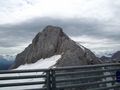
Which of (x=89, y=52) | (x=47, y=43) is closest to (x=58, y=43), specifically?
(x=47, y=43)

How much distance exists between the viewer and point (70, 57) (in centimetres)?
2478

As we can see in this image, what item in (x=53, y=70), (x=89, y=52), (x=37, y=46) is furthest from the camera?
(x=37, y=46)

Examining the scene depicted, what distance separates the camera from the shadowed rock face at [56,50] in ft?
81.7

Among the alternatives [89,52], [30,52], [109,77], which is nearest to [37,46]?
[30,52]

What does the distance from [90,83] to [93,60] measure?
1398 centimetres

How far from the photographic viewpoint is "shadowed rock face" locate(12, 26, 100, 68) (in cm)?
2491

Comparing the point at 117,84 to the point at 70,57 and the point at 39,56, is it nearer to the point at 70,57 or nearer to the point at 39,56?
the point at 70,57

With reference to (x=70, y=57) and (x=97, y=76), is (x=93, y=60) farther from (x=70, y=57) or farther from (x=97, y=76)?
(x=97, y=76)

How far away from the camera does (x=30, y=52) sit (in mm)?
31656

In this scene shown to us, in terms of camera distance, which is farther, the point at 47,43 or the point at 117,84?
the point at 47,43

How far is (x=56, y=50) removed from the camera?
28.0m

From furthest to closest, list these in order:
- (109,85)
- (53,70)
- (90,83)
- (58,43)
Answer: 1. (58,43)
2. (109,85)
3. (90,83)
4. (53,70)

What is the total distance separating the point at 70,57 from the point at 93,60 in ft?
6.60

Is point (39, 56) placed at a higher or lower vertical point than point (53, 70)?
lower
